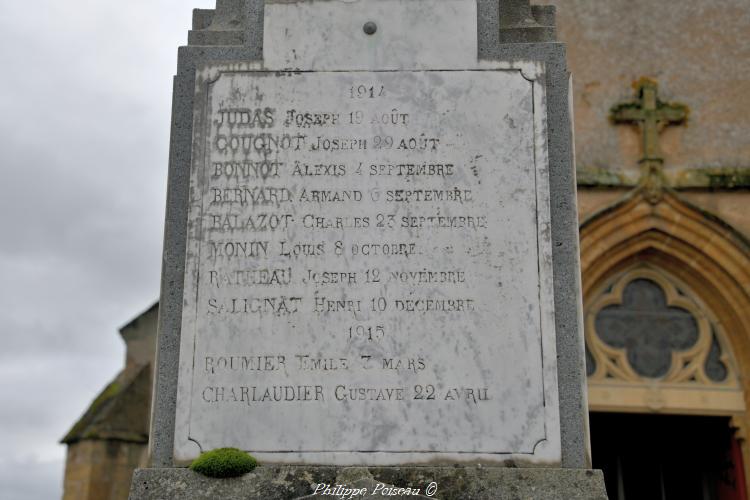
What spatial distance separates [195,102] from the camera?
4996 mm

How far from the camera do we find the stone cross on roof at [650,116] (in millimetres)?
11266


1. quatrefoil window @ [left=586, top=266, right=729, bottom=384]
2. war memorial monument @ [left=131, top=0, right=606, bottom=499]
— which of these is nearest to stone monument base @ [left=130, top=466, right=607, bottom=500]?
war memorial monument @ [left=131, top=0, right=606, bottom=499]

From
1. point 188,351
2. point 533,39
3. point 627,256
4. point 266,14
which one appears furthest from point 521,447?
point 627,256

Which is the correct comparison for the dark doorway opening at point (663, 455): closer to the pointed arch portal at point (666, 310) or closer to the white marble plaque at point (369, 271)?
the pointed arch portal at point (666, 310)

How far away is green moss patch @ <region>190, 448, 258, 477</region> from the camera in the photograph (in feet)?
14.3

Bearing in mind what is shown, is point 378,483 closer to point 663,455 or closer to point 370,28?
point 370,28

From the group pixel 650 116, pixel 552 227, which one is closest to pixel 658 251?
pixel 650 116

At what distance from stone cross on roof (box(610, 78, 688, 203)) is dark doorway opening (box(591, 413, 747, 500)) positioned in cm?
301

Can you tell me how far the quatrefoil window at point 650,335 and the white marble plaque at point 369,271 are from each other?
6.67 metres

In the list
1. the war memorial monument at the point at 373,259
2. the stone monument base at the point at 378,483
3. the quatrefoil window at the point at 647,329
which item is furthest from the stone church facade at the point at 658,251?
the stone monument base at the point at 378,483

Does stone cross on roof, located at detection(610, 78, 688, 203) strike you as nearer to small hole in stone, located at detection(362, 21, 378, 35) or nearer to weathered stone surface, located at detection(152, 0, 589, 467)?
weathered stone surface, located at detection(152, 0, 589, 467)

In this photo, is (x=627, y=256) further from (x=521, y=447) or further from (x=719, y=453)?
(x=521, y=447)

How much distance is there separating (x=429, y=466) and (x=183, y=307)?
1.41 m

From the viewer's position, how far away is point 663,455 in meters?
11.9
